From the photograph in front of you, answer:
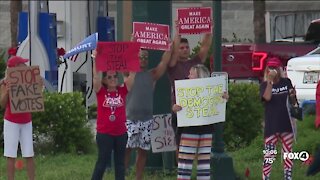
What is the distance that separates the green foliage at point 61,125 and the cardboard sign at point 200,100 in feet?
12.8

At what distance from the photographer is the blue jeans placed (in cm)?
997

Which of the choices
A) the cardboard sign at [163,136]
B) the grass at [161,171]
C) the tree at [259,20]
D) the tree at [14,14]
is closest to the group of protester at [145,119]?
the cardboard sign at [163,136]

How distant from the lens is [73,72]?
51.2 feet

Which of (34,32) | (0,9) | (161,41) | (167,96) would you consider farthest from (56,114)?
(0,9)

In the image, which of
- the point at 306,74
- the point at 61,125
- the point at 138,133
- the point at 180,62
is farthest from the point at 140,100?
the point at 306,74

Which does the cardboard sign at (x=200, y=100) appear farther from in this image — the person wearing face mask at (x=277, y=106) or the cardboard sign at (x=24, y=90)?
the cardboard sign at (x=24, y=90)

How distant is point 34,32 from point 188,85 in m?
5.10

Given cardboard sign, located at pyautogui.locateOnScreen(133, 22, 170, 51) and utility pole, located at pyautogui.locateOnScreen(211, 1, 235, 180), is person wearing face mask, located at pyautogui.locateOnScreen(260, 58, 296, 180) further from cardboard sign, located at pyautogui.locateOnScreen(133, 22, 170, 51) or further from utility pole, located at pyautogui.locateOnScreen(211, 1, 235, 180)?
cardboard sign, located at pyautogui.locateOnScreen(133, 22, 170, 51)

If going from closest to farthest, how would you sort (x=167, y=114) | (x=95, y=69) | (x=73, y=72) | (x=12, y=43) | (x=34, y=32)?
(x=95, y=69) < (x=167, y=114) < (x=34, y=32) < (x=73, y=72) < (x=12, y=43)

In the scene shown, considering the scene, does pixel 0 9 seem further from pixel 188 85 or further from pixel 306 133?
pixel 188 85

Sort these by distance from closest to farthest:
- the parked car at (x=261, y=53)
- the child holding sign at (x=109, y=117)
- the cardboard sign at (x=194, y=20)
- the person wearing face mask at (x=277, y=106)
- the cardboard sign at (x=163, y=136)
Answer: the child holding sign at (x=109, y=117) < the person wearing face mask at (x=277, y=106) < the cardboard sign at (x=194, y=20) < the cardboard sign at (x=163, y=136) < the parked car at (x=261, y=53)

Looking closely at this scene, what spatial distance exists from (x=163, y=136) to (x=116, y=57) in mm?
1515

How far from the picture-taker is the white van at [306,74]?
552 inches

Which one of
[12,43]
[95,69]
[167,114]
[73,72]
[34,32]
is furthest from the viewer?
[12,43]
